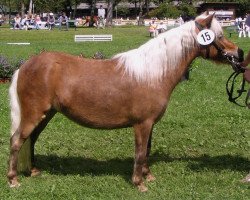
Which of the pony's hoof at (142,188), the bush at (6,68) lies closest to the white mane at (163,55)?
the pony's hoof at (142,188)

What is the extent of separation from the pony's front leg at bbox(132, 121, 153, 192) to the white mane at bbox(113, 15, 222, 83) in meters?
0.59

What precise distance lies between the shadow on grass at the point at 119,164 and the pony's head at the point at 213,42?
177 centimetres

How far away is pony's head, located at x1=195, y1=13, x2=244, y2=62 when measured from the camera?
6.60m

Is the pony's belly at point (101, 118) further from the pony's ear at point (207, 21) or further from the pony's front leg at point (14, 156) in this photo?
the pony's ear at point (207, 21)

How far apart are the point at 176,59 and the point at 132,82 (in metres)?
0.63

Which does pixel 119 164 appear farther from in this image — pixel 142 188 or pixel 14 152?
pixel 14 152

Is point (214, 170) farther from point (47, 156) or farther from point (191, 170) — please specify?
point (47, 156)

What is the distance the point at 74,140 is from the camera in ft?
30.6

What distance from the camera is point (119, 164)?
798 cm

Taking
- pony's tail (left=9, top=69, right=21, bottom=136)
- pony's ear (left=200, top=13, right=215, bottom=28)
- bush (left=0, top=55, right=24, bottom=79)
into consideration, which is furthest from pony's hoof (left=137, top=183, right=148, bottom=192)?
bush (left=0, top=55, right=24, bottom=79)

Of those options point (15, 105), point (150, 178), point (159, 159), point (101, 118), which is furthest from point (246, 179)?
point (15, 105)

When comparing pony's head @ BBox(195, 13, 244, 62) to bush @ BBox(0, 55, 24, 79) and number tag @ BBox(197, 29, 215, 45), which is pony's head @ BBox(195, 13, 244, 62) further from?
bush @ BBox(0, 55, 24, 79)

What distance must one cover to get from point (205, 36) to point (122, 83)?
1183 mm

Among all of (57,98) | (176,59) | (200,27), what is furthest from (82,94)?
(200,27)
